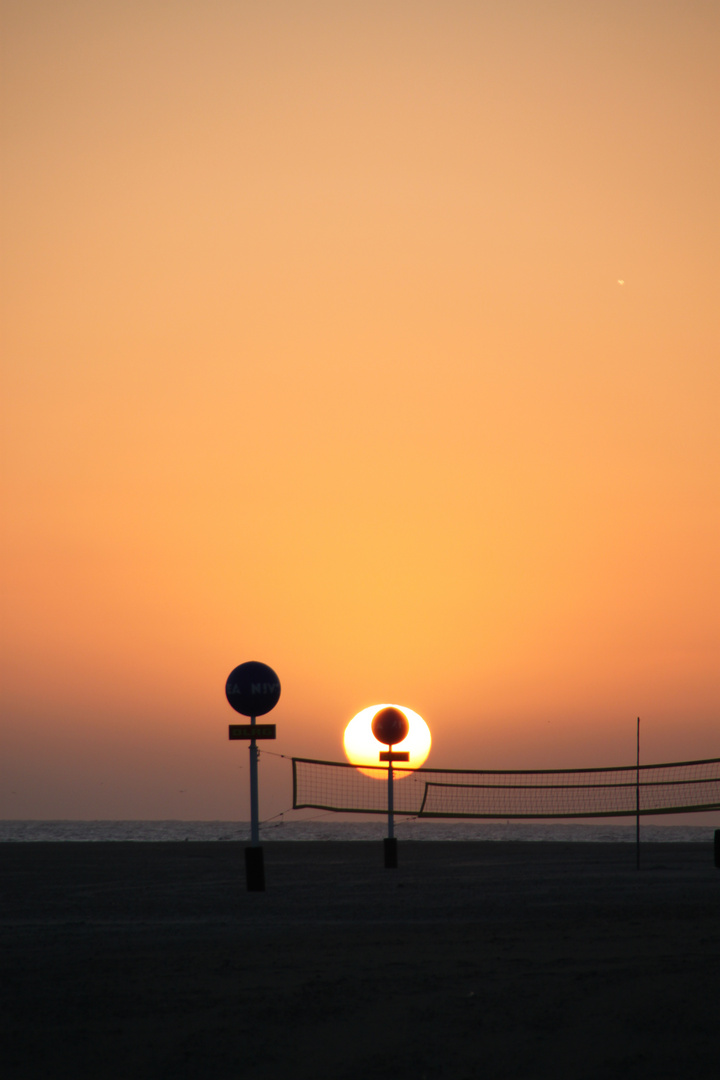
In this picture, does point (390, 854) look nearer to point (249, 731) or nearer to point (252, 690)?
point (249, 731)

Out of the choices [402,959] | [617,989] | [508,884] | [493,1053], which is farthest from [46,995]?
[508,884]

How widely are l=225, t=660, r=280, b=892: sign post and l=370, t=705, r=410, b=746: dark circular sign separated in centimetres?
335

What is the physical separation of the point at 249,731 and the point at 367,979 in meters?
7.52

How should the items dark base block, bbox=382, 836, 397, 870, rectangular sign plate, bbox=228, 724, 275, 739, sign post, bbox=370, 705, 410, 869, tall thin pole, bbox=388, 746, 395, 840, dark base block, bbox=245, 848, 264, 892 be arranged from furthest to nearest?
sign post, bbox=370, 705, 410, 869 → tall thin pole, bbox=388, 746, 395, 840 → dark base block, bbox=382, 836, 397, 870 → rectangular sign plate, bbox=228, 724, 275, 739 → dark base block, bbox=245, 848, 264, 892

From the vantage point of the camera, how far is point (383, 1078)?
16.9ft

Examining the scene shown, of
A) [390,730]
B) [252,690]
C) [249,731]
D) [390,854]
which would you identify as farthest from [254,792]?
[390,730]

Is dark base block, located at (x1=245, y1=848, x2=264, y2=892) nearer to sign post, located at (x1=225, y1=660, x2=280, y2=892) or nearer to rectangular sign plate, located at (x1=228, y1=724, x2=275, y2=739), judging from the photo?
sign post, located at (x1=225, y1=660, x2=280, y2=892)

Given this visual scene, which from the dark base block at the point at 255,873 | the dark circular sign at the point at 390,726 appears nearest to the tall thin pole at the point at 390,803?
the dark circular sign at the point at 390,726

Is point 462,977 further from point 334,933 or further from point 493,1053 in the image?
point 334,933

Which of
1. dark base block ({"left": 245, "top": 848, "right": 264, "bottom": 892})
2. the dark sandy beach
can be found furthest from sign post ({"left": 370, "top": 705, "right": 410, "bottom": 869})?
dark base block ({"left": 245, "top": 848, "right": 264, "bottom": 892})

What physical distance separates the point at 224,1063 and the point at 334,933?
13.8 feet

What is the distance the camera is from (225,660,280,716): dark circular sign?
14875mm

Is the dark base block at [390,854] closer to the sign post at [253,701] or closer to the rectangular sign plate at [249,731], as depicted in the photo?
the sign post at [253,701]

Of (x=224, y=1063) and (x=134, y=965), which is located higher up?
(x=224, y=1063)
